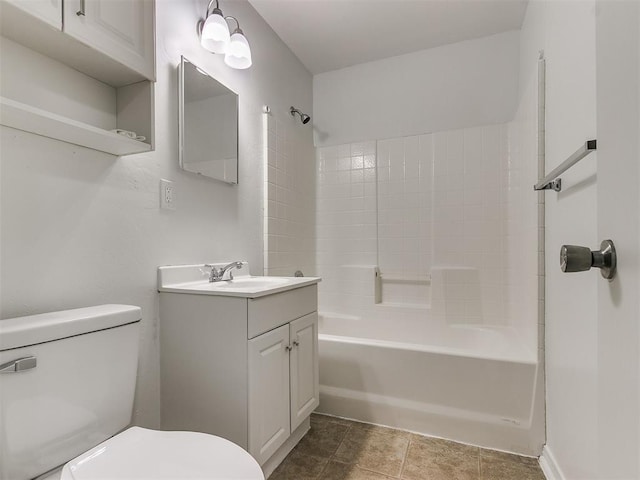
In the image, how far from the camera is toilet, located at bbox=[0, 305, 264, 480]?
31.2 inches

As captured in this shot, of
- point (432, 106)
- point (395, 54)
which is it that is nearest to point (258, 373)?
point (432, 106)

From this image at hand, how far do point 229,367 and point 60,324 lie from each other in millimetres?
599

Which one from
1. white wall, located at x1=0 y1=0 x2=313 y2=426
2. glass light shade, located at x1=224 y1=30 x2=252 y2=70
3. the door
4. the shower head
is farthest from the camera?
the shower head

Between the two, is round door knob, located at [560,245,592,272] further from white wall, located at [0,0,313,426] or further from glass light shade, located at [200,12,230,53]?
glass light shade, located at [200,12,230,53]

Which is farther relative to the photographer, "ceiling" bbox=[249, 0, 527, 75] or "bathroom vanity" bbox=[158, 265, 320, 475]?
"ceiling" bbox=[249, 0, 527, 75]

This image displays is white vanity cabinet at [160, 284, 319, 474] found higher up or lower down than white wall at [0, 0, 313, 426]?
lower down

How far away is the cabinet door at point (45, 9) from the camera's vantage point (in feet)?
2.75

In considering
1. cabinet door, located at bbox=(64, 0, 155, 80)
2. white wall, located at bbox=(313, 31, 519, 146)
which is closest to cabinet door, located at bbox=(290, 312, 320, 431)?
cabinet door, located at bbox=(64, 0, 155, 80)

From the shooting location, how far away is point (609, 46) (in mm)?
469

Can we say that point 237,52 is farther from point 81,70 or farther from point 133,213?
point 133,213

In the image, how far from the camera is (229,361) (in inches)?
51.0

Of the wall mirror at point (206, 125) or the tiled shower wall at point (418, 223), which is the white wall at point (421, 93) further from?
the wall mirror at point (206, 125)

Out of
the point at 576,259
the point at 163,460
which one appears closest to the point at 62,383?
the point at 163,460

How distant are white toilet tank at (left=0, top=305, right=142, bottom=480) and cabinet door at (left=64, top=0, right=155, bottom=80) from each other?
2.69 feet
